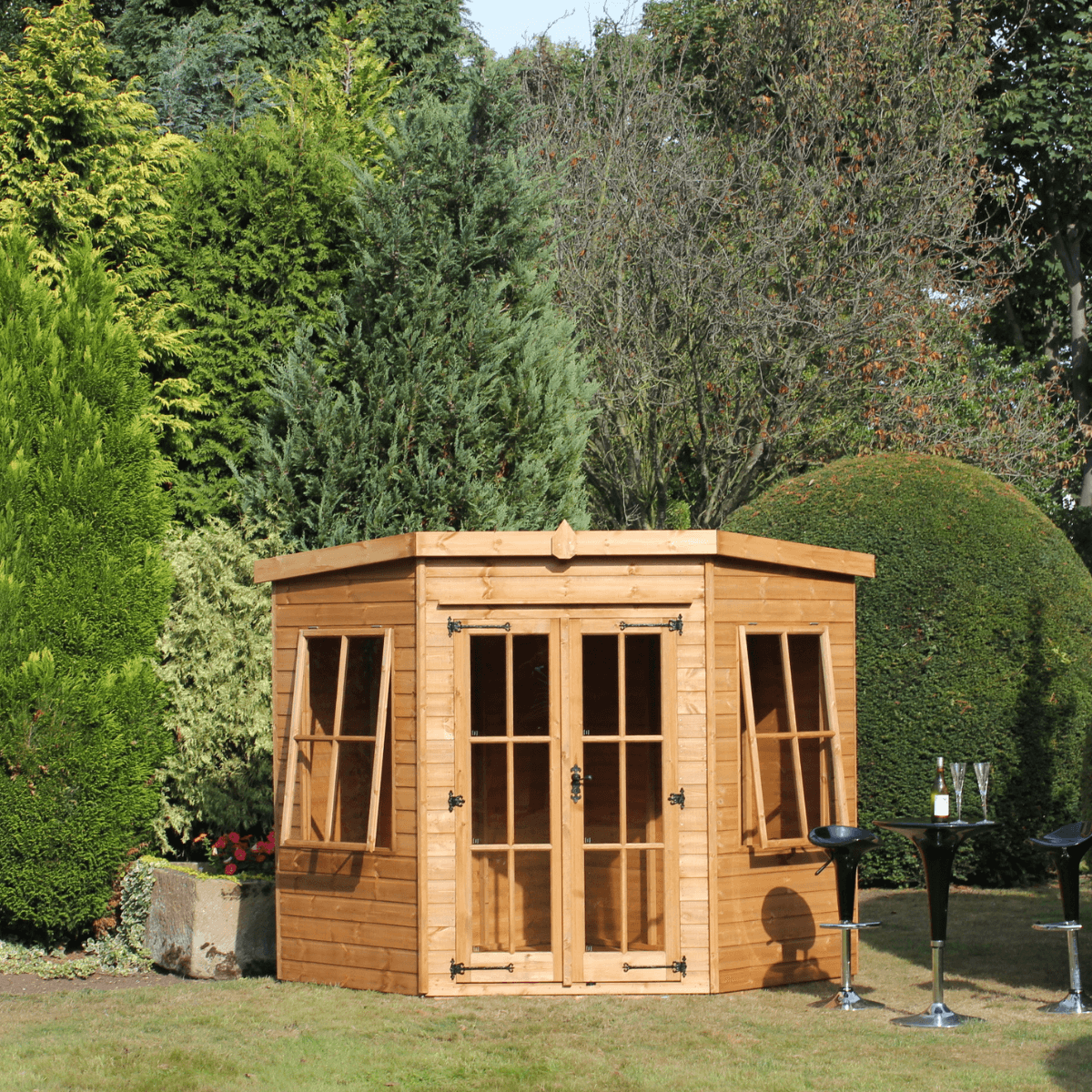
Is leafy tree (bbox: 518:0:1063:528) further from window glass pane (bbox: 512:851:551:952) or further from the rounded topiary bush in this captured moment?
window glass pane (bbox: 512:851:551:952)

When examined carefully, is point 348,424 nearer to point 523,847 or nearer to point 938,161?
point 523,847

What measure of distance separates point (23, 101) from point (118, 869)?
589 centimetres

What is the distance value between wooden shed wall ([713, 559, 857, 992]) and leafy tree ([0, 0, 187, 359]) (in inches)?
220

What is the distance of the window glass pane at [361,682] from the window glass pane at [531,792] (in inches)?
33.1

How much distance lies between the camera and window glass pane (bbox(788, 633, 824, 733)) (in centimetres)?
688

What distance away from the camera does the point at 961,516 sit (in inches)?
371

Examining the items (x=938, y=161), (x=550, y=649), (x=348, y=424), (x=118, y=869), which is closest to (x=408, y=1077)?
(x=550, y=649)

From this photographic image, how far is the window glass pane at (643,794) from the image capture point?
641 centimetres

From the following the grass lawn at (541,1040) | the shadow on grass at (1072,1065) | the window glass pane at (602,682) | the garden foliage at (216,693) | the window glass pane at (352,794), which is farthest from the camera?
the garden foliage at (216,693)

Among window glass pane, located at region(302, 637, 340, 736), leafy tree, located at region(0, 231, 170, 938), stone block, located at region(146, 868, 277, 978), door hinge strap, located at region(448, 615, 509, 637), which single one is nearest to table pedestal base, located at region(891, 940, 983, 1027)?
door hinge strap, located at region(448, 615, 509, 637)

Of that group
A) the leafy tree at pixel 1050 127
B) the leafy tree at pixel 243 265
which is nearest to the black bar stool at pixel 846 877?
the leafy tree at pixel 243 265

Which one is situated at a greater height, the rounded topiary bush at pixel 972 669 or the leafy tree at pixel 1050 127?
the leafy tree at pixel 1050 127

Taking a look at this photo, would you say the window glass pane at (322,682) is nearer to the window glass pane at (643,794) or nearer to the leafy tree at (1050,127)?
the window glass pane at (643,794)

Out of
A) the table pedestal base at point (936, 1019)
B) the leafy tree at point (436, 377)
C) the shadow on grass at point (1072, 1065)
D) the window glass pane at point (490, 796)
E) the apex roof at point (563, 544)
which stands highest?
the leafy tree at point (436, 377)
